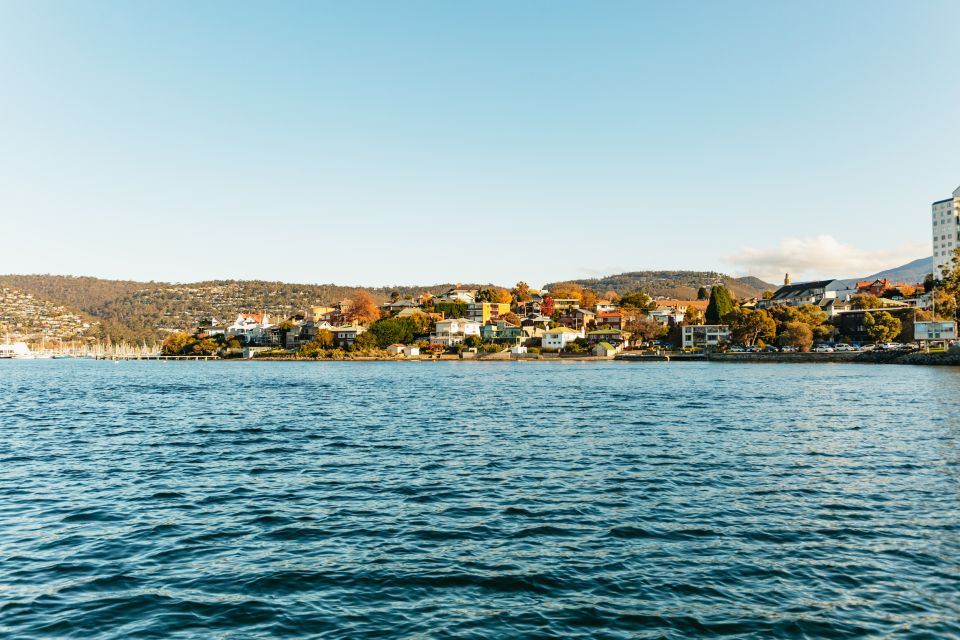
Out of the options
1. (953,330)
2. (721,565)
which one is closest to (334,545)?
(721,565)

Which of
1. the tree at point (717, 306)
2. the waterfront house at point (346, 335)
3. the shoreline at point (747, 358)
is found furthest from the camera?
the waterfront house at point (346, 335)

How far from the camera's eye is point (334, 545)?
46.7 ft

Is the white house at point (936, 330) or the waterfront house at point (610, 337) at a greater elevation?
the white house at point (936, 330)

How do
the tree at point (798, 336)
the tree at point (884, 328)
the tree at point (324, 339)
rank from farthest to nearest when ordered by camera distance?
the tree at point (324, 339), the tree at point (798, 336), the tree at point (884, 328)

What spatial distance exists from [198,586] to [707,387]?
59.0 meters

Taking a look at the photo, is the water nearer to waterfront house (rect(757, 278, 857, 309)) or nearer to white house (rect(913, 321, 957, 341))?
white house (rect(913, 321, 957, 341))

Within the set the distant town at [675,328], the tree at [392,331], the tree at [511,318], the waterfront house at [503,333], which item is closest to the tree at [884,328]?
the distant town at [675,328]

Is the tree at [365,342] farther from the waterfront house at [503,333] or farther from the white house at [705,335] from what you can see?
the white house at [705,335]

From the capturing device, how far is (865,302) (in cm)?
16338

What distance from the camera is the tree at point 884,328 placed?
131750 mm

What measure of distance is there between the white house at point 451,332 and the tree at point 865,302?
98983 mm

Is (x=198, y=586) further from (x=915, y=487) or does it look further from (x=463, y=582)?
(x=915, y=487)

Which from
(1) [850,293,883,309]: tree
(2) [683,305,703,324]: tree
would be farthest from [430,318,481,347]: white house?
(1) [850,293,883,309]: tree

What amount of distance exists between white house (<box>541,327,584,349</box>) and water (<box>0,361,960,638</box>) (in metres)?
131
